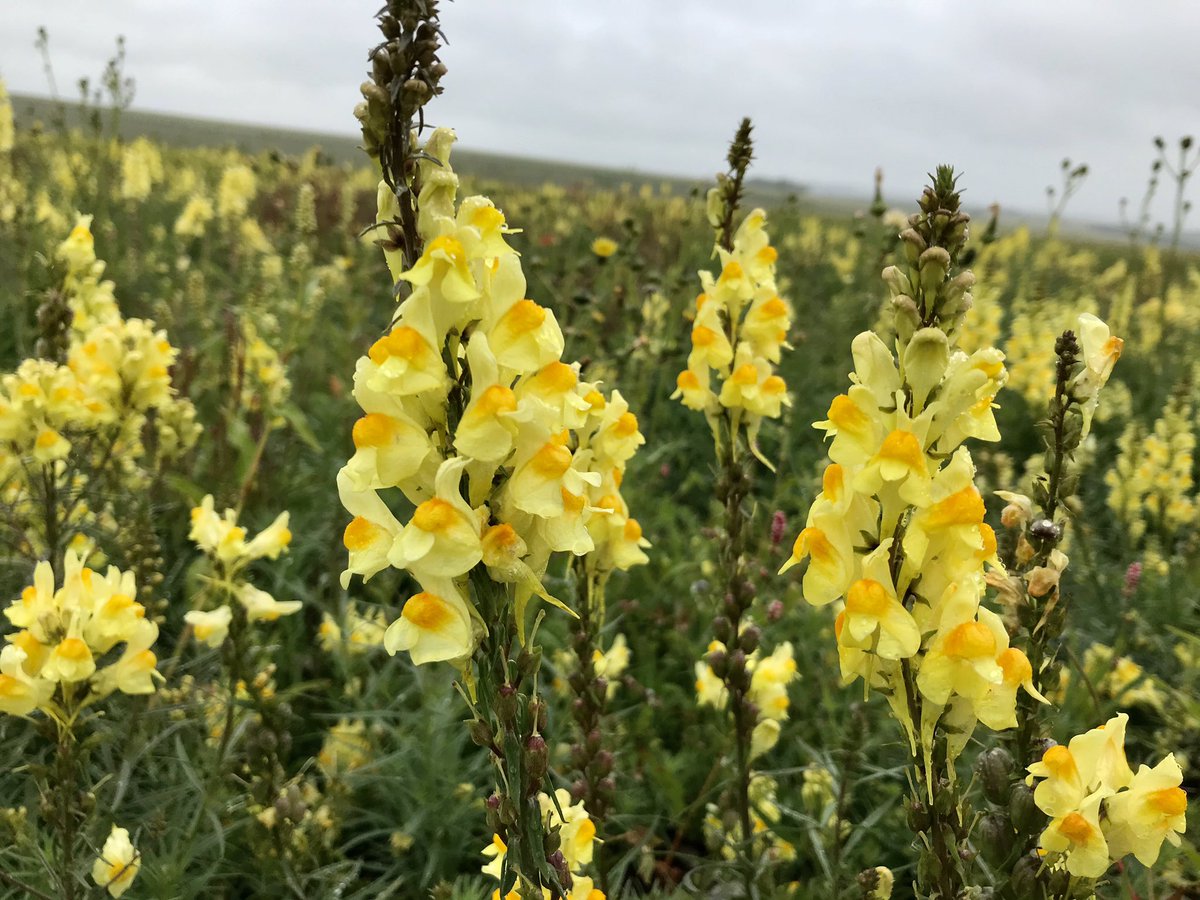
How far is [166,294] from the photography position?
612cm

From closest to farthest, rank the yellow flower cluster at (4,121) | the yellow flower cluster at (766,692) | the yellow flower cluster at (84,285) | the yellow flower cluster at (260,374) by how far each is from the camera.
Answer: the yellow flower cluster at (766,692), the yellow flower cluster at (84,285), the yellow flower cluster at (260,374), the yellow flower cluster at (4,121)

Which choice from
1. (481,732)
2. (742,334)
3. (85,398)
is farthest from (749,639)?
(85,398)

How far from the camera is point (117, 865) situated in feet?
6.06

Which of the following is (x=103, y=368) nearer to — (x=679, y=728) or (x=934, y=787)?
(x=679, y=728)

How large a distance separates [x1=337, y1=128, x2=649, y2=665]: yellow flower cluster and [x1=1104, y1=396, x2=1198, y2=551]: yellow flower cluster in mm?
4509

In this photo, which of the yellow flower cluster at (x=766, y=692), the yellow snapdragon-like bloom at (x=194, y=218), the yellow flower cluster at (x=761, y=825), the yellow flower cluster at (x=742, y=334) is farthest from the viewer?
the yellow snapdragon-like bloom at (x=194, y=218)

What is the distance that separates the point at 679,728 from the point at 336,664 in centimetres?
141

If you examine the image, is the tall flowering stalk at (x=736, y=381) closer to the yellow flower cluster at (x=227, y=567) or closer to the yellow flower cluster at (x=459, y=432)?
the yellow flower cluster at (x=459, y=432)

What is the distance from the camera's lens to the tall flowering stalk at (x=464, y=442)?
101 centimetres

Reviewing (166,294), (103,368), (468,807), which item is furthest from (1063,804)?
(166,294)

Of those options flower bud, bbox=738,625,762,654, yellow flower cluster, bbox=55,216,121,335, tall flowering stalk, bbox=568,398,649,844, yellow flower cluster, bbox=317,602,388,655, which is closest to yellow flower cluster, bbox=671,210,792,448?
tall flowering stalk, bbox=568,398,649,844

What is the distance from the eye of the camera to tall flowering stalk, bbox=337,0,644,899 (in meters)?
1.01

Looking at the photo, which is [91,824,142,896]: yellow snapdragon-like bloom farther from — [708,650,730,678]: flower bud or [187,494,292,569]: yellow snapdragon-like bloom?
[708,650,730,678]: flower bud

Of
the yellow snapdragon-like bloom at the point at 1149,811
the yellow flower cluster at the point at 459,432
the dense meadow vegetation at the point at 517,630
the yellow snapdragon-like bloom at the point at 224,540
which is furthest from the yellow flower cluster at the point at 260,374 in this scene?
the yellow snapdragon-like bloom at the point at 1149,811
